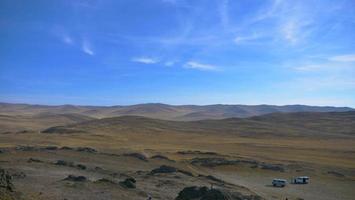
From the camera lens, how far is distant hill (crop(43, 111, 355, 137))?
378 ft

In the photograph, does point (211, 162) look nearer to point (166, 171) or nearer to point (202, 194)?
point (166, 171)

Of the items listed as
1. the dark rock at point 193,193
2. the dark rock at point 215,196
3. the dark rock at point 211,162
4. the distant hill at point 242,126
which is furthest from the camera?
the distant hill at point 242,126

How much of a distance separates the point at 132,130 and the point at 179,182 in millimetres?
79599

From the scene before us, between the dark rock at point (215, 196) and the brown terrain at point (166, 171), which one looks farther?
the brown terrain at point (166, 171)

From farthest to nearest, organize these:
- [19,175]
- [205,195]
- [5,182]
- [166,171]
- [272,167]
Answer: [272,167] < [166,171] < [19,175] < [205,195] < [5,182]

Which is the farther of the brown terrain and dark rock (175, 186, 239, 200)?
the brown terrain

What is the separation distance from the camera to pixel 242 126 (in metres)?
134

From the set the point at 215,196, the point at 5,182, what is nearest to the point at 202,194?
the point at 215,196

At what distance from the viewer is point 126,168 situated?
48062 millimetres

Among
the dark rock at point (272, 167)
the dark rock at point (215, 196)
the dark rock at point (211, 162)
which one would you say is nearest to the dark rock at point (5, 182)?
the dark rock at point (215, 196)

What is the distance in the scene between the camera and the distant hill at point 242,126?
115 m

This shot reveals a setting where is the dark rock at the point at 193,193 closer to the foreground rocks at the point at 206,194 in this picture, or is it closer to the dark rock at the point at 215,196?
the foreground rocks at the point at 206,194

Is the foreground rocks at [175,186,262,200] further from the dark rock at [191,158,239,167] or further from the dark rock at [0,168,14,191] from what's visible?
the dark rock at [191,158,239,167]

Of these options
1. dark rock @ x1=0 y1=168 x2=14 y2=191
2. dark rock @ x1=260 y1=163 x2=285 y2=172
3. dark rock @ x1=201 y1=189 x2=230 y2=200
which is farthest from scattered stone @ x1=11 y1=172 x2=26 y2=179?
dark rock @ x1=260 y1=163 x2=285 y2=172
